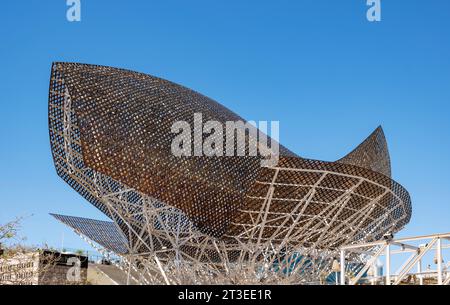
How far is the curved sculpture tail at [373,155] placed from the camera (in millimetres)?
43125

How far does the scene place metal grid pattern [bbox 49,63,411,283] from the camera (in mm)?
33125

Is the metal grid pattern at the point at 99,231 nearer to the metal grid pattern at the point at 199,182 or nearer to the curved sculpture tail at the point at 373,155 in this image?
the metal grid pattern at the point at 199,182

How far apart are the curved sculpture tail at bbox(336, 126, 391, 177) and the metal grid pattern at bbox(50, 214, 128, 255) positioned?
51.3 ft

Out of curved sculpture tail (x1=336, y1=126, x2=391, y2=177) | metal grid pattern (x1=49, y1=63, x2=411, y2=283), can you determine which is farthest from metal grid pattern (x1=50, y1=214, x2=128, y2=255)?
curved sculpture tail (x1=336, y1=126, x2=391, y2=177)

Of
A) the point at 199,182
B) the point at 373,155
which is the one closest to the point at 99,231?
the point at 199,182

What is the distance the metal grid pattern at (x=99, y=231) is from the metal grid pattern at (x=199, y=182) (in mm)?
7199

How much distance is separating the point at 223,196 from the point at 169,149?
3.89 metres

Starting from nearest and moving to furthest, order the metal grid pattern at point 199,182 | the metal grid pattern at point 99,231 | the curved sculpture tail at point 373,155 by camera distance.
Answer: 1. the metal grid pattern at point 199,182
2. the curved sculpture tail at point 373,155
3. the metal grid pattern at point 99,231

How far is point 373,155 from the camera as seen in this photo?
44188mm

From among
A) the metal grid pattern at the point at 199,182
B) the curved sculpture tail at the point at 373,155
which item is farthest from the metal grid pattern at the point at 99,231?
the curved sculpture tail at the point at 373,155
